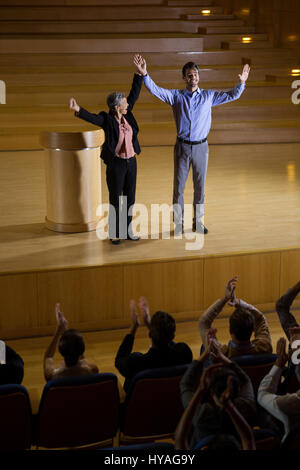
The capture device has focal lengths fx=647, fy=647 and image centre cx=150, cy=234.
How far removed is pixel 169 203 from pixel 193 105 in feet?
3.20

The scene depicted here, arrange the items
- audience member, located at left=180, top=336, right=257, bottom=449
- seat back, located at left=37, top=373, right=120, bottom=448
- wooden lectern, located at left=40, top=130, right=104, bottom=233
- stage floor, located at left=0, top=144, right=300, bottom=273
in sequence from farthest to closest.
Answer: wooden lectern, located at left=40, top=130, right=104, bottom=233 < stage floor, located at left=0, top=144, right=300, bottom=273 < seat back, located at left=37, top=373, right=120, bottom=448 < audience member, located at left=180, top=336, right=257, bottom=449

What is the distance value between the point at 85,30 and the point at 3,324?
535 cm

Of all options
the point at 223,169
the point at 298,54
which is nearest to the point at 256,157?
the point at 223,169

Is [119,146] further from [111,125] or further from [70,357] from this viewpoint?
[70,357]

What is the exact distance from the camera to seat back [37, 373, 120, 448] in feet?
6.67

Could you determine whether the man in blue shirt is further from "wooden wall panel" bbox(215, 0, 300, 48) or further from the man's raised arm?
"wooden wall panel" bbox(215, 0, 300, 48)

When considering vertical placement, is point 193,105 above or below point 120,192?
above

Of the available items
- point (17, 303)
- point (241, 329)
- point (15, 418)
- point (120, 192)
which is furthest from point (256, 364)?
point (120, 192)


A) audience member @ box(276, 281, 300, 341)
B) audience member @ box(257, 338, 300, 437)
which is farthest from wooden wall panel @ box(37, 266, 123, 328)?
audience member @ box(257, 338, 300, 437)

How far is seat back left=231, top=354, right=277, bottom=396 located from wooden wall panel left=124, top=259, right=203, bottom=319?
1242 millimetres

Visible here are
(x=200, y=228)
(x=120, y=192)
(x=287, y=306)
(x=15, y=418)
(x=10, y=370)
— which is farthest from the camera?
(x=200, y=228)

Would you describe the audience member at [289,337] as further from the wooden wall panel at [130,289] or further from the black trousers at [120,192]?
the black trousers at [120,192]

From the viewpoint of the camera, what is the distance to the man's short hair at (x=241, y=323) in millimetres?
2186

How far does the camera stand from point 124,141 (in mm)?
3457
